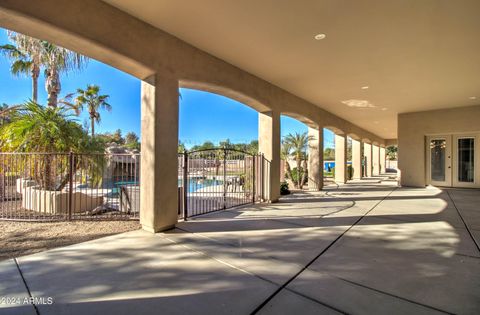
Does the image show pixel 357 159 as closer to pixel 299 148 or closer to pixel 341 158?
pixel 341 158

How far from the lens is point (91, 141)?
688cm

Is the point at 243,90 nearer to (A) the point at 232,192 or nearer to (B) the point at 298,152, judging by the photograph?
(A) the point at 232,192

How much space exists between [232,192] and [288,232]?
330cm

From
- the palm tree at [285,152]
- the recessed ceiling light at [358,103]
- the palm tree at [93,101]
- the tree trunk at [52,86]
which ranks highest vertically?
the palm tree at [93,101]

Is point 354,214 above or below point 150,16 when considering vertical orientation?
below

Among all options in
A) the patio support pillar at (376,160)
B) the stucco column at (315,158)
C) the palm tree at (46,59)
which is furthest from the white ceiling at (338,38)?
the patio support pillar at (376,160)

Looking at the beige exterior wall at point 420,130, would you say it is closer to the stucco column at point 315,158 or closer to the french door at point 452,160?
the french door at point 452,160

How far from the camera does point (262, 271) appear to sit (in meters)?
2.68

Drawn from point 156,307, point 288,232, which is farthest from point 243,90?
point 156,307

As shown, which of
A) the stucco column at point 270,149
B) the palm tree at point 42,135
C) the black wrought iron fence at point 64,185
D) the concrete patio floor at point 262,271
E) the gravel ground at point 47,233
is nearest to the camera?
the concrete patio floor at point 262,271

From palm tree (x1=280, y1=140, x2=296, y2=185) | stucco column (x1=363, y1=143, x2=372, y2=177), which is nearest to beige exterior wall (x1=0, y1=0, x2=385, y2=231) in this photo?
palm tree (x1=280, y1=140, x2=296, y2=185)

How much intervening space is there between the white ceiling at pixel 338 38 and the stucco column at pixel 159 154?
1.12 meters

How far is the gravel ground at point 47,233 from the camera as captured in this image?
3438mm

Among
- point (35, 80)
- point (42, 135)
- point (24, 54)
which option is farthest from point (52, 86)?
point (42, 135)
